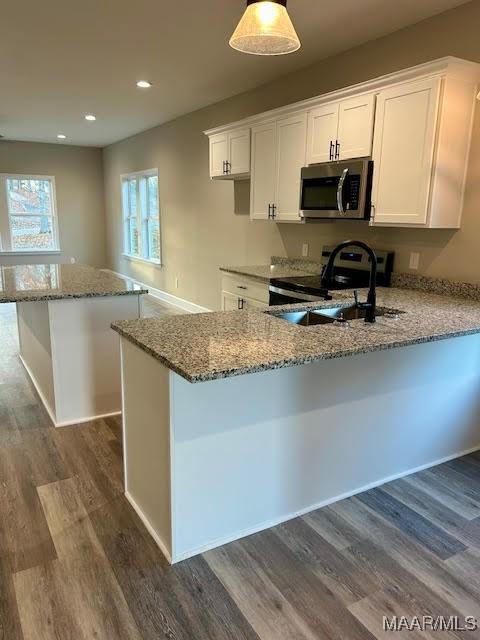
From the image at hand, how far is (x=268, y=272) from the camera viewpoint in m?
4.08

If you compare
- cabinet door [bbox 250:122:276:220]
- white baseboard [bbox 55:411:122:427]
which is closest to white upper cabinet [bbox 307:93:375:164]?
cabinet door [bbox 250:122:276:220]

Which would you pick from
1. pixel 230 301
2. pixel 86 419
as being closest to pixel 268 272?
pixel 230 301

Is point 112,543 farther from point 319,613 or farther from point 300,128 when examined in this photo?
point 300,128

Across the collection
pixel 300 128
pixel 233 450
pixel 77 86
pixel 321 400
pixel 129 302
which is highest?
pixel 77 86

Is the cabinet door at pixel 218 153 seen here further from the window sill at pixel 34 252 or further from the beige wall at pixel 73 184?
the window sill at pixel 34 252

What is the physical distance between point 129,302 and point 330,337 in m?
1.60

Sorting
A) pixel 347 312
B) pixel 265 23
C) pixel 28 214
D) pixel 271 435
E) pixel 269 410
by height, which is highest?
pixel 265 23

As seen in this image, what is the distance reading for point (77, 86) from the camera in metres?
4.71

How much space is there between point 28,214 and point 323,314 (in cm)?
781

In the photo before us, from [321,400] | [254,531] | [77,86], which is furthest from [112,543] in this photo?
[77,86]

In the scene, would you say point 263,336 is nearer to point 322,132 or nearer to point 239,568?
point 239,568

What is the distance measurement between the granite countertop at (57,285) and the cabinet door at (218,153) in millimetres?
1714

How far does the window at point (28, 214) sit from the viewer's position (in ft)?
27.8

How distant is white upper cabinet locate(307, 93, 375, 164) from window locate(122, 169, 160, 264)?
4029 mm
